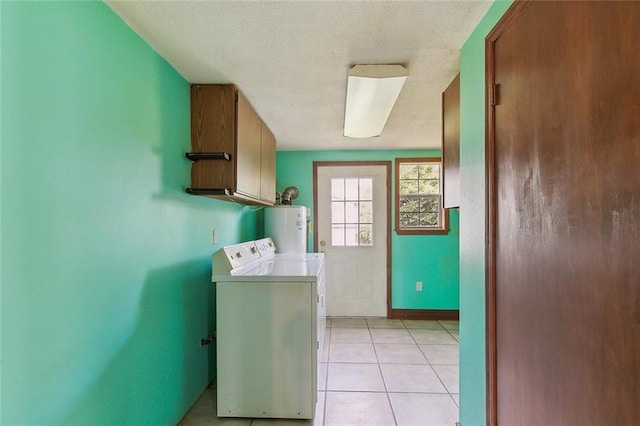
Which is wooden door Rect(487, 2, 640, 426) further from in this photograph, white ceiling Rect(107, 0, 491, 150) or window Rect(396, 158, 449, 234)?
window Rect(396, 158, 449, 234)

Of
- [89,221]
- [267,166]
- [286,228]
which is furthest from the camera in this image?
[286,228]

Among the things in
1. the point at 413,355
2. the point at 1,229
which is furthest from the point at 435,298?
the point at 1,229

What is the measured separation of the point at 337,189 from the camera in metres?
3.92

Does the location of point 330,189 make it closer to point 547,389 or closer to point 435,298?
point 435,298

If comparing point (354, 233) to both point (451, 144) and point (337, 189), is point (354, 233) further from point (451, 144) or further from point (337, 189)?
point (451, 144)

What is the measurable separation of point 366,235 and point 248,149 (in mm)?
2116

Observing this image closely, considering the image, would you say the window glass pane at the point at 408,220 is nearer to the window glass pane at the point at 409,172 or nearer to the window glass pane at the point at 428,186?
the window glass pane at the point at 428,186

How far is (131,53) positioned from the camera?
4.64ft

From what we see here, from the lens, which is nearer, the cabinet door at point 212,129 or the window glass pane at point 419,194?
the cabinet door at point 212,129

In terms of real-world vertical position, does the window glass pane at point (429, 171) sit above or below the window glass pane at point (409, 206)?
above

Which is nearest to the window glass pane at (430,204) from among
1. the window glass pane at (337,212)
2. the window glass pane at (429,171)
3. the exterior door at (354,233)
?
the window glass pane at (429,171)

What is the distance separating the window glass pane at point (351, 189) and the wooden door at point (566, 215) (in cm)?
269

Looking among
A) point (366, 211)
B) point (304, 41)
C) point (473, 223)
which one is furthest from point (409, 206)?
point (304, 41)

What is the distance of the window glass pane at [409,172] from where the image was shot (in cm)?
390
